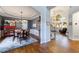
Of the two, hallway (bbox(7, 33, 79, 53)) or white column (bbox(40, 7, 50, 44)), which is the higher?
white column (bbox(40, 7, 50, 44))

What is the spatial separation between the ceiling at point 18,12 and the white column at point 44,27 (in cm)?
14

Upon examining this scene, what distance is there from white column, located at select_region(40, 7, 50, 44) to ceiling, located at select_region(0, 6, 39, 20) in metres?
0.14

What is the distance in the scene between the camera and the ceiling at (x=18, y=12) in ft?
7.36

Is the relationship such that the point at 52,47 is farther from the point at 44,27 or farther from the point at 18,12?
the point at 18,12

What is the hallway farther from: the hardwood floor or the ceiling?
the ceiling

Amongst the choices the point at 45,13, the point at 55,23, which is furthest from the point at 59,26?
the point at 45,13

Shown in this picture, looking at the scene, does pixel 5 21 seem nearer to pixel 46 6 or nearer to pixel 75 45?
pixel 46 6

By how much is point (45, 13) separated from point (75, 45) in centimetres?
84

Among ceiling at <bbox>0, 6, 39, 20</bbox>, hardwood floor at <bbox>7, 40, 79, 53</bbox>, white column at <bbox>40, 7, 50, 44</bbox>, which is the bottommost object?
hardwood floor at <bbox>7, 40, 79, 53</bbox>

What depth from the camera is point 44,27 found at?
2.34m

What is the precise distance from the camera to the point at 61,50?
2311mm

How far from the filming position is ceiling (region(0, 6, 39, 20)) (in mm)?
2244

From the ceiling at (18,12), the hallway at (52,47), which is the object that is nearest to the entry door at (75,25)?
the hallway at (52,47)

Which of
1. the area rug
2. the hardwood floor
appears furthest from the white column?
the area rug
